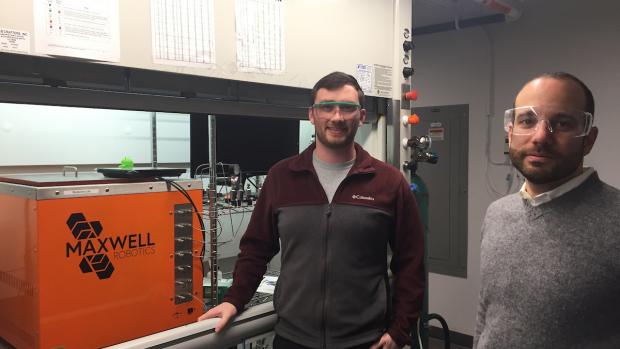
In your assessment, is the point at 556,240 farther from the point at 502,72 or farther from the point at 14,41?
the point at 502,72

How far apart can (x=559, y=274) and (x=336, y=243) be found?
631 millimetres

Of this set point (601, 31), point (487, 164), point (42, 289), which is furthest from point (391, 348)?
point (601, 31)

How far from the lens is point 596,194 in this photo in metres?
1.16

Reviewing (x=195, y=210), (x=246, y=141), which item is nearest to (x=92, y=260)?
(x=195, y=210)

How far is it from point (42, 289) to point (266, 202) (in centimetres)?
73

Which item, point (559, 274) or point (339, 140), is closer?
point (559, 274)

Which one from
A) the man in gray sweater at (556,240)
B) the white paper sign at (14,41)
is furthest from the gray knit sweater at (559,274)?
the white paper sign at (14,41)

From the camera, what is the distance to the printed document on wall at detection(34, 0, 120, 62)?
1200mm

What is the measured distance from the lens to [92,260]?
123 cm

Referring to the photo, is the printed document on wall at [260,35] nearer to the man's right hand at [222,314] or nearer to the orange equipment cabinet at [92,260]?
the orange equipment cabinet at [92,260]

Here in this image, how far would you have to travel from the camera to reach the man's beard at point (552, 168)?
1161 mm

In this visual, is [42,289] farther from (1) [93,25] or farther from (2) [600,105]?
(2) [600,105]

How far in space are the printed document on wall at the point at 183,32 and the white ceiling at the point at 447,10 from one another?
6.86 ft

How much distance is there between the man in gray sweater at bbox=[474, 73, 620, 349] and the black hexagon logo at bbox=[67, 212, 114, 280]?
1.02 m
